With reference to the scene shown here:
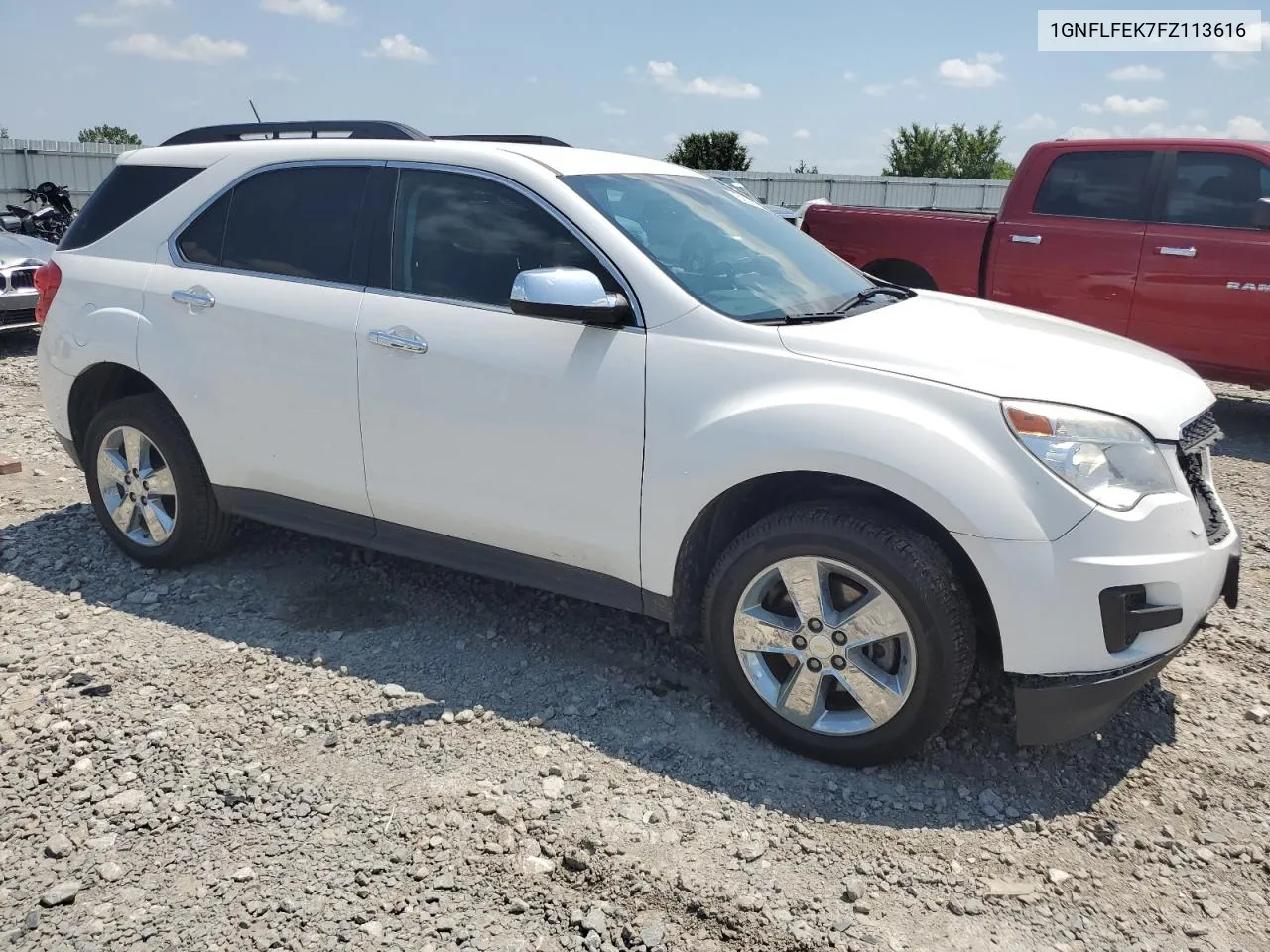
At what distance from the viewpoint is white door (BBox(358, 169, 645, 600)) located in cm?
327

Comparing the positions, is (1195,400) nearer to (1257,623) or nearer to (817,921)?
(1257,623)

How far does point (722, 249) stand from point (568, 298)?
0.77m

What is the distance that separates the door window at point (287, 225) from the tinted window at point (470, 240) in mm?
258

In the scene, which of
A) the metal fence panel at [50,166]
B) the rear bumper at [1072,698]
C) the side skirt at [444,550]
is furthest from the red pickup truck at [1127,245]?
the metal fence panel at [50,166]

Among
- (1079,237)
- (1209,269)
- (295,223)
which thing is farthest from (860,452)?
(1079,237)

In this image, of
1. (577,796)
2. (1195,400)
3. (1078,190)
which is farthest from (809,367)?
(1078,190)

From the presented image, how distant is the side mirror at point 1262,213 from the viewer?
673 cm

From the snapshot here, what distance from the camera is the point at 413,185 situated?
12.3 ft

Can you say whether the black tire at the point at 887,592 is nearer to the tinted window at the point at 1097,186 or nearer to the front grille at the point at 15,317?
the tinted window at the point at 1097,186

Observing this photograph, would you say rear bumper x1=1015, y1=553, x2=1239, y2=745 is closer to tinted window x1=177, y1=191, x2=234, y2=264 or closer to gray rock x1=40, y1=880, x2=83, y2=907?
gray rock x1=40, y1=880, x2=83, y2=907

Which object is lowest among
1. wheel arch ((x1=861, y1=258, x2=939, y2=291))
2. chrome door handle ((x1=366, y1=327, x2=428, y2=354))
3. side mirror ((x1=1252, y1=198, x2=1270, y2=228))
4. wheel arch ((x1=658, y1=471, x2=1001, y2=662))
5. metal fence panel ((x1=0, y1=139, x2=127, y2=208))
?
wheel arch ((x1=658, y1=471, x2=1001, y2=662))

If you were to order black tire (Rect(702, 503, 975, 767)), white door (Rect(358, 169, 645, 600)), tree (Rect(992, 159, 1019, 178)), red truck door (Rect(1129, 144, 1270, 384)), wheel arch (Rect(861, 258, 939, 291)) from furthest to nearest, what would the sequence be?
tree (Rect(992, 159, 1019, 178)) → wheel arch (Rect(861, 258, 939, 291)) → red truck door (Rect(1129, 144, 1270, 384)) → white door (Rect(358, 169, 645, 600)) → black tire (Rect(702, 503, 975, 767))

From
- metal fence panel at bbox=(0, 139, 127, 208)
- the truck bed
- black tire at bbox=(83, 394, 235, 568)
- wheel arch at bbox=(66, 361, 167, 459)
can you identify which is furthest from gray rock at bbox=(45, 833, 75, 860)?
metal fence panel at bbox=(0, 139, 127, 208)

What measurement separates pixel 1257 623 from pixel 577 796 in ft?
9.68
